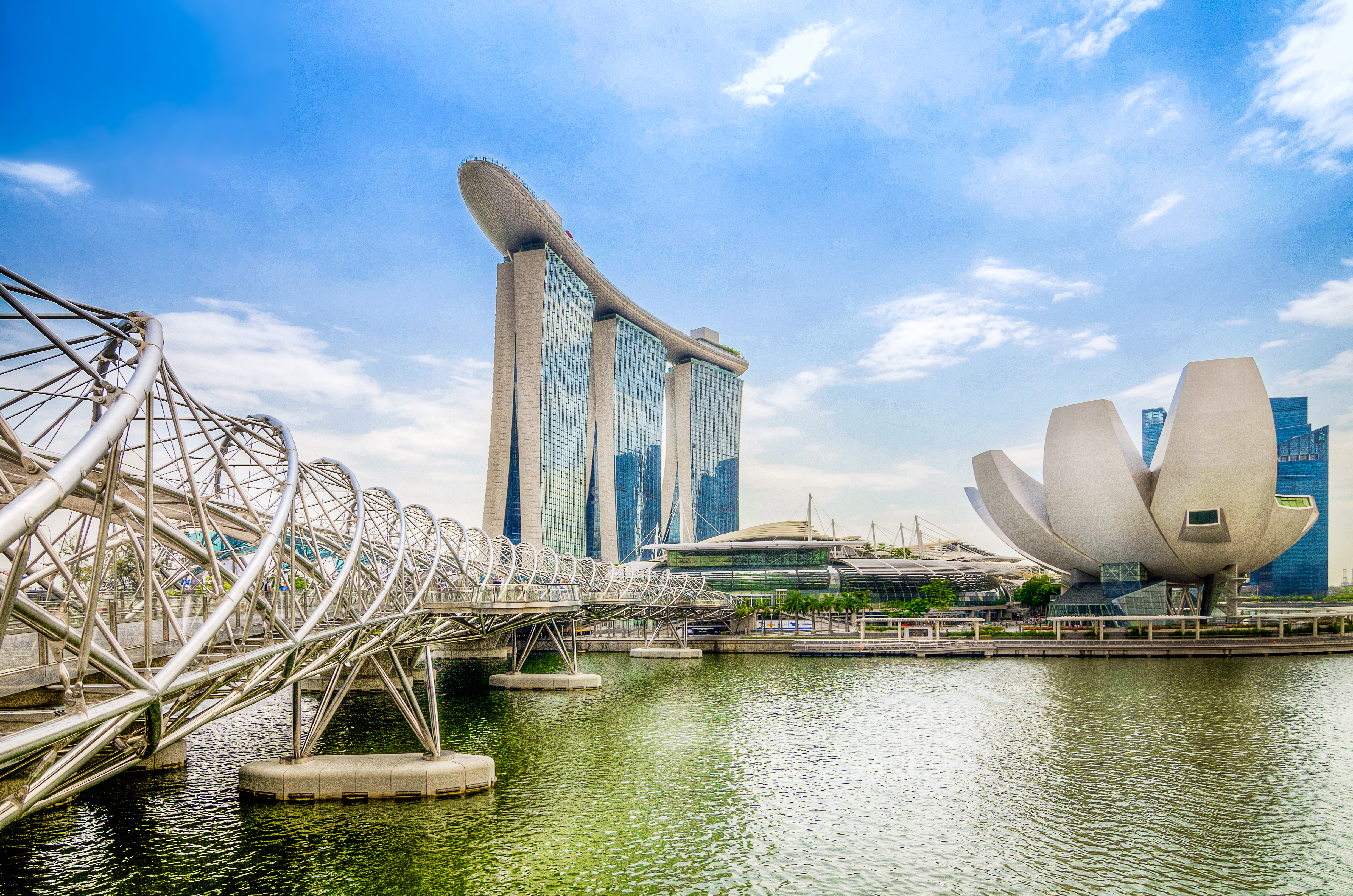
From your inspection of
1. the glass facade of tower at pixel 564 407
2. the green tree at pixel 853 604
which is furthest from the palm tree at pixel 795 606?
the glass facade of tower at pixel 564 407

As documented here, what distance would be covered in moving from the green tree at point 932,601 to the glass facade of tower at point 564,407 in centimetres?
4576

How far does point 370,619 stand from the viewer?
2000 centimetres

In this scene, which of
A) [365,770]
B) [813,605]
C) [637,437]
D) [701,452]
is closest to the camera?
[365,770]

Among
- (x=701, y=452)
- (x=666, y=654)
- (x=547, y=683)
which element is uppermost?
(x=701, y=452)

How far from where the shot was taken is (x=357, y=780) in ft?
71.3

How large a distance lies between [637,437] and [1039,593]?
235ft

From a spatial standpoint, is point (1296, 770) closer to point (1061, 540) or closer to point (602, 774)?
point (602, 774)

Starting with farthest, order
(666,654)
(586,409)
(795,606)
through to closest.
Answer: (586,409) < (795,606) < (666,654)

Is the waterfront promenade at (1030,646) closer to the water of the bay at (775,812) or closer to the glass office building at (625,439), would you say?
the water of the bay at (775,812)

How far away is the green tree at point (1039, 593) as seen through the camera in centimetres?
8850

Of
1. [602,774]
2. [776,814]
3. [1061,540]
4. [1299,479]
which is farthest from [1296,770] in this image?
[1299,479]

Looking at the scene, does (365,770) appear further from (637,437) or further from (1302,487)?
(1302,487)

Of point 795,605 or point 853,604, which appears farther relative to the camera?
point 853,604

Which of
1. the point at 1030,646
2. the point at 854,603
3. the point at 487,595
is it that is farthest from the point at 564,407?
the point at 487,595
